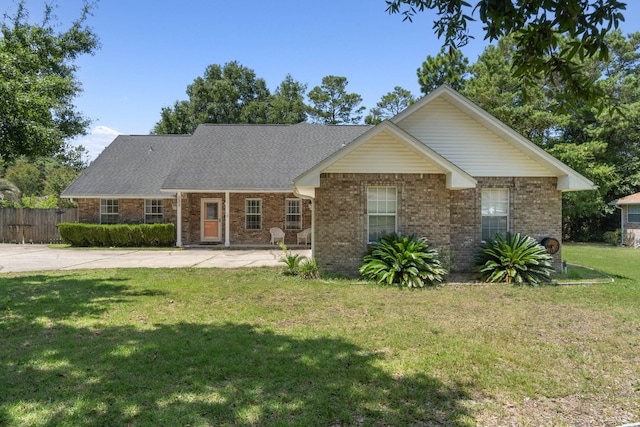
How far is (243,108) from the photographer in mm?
41000

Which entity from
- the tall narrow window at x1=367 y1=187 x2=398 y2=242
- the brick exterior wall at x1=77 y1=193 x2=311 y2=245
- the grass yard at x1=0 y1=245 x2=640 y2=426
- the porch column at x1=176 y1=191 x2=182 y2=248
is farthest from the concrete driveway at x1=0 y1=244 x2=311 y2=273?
the grass yard at x1=0 y1=245 x2=640 y2=426

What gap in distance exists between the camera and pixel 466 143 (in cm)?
1181

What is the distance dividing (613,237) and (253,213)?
23.0 metres

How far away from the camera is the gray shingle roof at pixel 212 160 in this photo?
1956cm

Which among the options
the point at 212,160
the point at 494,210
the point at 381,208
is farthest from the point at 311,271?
the point at 212,160

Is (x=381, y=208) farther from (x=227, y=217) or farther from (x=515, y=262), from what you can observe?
(x=227, y=217)

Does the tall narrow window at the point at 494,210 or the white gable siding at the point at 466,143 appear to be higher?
the white gable siding at the point at 466,143

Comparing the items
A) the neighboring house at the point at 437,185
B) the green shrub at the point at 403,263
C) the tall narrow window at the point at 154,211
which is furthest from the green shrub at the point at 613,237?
the tall narrow window at the point at 154,211

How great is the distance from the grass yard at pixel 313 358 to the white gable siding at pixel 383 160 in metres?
3.59

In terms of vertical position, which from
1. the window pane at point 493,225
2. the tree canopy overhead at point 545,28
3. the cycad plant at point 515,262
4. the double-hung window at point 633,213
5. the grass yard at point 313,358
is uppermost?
the tree canopy overhead at point 545,28

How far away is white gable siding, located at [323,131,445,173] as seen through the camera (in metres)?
10.7

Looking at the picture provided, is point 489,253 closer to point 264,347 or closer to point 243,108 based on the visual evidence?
point 264,347

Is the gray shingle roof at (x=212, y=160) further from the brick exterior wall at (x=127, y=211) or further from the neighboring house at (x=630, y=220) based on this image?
the neighboring house at (x=630, y=220)

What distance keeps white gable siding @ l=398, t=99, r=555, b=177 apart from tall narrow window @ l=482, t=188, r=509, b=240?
1.97 ft
